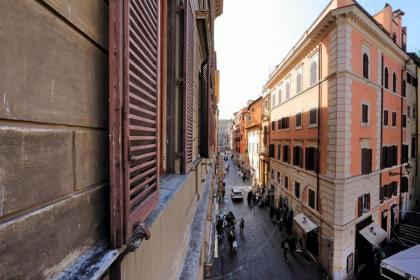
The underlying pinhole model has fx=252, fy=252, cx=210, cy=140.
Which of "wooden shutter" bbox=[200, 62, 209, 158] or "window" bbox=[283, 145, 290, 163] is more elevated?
"wooden shutter" bbox=[200, 62, 209, 158]

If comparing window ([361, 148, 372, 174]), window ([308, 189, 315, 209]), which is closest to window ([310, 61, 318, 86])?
window ([361, 148, 372, 174])

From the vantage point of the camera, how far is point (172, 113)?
3.44 meters

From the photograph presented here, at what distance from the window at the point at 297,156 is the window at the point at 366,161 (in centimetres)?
367

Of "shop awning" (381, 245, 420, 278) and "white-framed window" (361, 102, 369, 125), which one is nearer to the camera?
"shop awning" (381, 245, 420, 278)

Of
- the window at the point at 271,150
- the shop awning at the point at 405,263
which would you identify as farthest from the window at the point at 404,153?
the window at the point at 271,150

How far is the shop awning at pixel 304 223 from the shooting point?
14323 mm

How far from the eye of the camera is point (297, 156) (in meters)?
17.2

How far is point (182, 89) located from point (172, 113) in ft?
1.40

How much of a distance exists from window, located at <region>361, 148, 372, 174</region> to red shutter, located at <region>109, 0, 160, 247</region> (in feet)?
47.4

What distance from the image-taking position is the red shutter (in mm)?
1263

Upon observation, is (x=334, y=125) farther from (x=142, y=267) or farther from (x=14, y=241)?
(x=14, y=241)

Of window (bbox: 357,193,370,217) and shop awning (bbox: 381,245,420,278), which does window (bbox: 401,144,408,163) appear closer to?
window (bbox: 357,193,370,217)

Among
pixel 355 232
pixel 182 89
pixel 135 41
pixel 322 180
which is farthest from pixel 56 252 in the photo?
pixel 355 232

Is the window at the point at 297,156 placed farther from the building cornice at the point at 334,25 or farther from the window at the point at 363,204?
the building cornice at the point at 334,25
